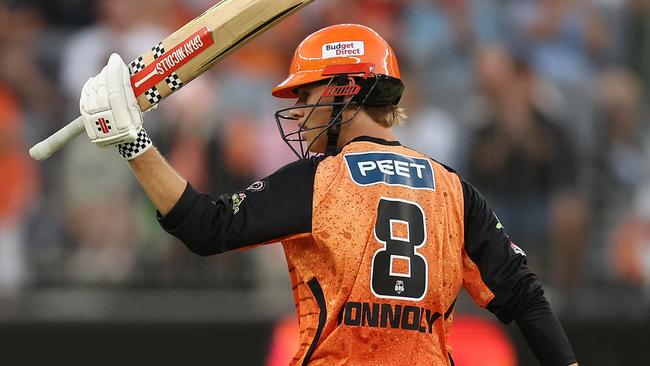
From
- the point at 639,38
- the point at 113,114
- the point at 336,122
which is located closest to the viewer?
the point at 113,114

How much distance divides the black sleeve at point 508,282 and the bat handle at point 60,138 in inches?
63.5

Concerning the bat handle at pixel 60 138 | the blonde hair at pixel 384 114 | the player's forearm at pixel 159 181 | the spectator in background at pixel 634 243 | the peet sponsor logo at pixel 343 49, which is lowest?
the spectator in background at pixel 634 243

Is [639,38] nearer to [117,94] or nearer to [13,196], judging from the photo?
[13,196]

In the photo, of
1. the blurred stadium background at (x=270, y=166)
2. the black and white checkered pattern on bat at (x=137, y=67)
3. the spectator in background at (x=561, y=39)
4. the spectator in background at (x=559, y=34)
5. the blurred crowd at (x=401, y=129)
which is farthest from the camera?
the spectator in background at (x=559, y=34)

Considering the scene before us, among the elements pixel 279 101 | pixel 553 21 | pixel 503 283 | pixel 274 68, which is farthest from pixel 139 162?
pixel 553 21

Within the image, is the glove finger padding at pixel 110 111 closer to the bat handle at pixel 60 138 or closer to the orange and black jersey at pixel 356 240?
the bat handle at pixel 60 138

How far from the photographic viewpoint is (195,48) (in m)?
4.65

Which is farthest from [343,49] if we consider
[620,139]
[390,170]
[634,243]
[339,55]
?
[620,139]

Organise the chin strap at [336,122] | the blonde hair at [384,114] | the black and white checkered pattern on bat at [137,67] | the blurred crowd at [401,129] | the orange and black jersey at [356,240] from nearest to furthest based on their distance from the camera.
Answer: the orange and black jersey at [356,240], the black and white checkered pattern on bat at [137,67], the chin strap at [336,122], the blonde hair at [384,114], the blurred crowd at [401,129]

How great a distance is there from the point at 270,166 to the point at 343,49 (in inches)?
194

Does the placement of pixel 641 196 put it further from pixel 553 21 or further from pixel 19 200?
pixel 19 200

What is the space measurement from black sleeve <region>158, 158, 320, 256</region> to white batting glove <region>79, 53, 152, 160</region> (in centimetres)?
27

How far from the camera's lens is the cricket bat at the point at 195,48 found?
4613 millimetres

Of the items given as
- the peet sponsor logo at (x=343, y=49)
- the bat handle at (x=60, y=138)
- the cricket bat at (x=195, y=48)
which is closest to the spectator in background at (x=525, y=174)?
the peet sponsor logo at (x=343, y=49)
